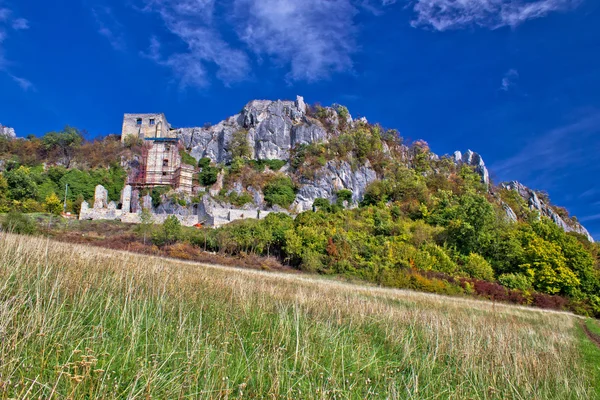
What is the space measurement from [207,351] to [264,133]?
77.8m

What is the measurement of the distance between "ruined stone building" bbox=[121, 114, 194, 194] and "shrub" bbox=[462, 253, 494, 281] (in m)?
46.0

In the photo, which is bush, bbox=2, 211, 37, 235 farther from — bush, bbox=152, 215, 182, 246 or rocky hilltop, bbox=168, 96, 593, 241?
rocky hilltop, bbox=168, 96, 593, 241

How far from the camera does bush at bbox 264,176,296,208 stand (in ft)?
204

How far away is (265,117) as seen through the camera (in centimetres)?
8225

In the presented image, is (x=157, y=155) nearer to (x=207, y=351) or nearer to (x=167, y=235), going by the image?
(x=167, y=235)

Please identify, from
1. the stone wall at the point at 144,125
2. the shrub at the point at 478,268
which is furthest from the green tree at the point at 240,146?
the shrub at the point at 478,268

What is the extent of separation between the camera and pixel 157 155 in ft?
225

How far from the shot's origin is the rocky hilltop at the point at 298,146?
65312 mm

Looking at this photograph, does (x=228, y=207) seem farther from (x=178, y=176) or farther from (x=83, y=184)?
(x=83, y=184)

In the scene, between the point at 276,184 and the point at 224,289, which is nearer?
the point at 224,289

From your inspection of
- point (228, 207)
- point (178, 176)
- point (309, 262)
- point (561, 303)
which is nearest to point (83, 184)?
point (178, 176)

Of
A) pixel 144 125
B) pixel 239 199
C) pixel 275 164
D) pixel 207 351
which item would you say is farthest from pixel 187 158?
pixel 207 351

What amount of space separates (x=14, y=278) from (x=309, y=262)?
30.2 metres

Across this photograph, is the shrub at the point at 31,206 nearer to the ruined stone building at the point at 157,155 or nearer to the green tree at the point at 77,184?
the green tree at the point at 77,184
